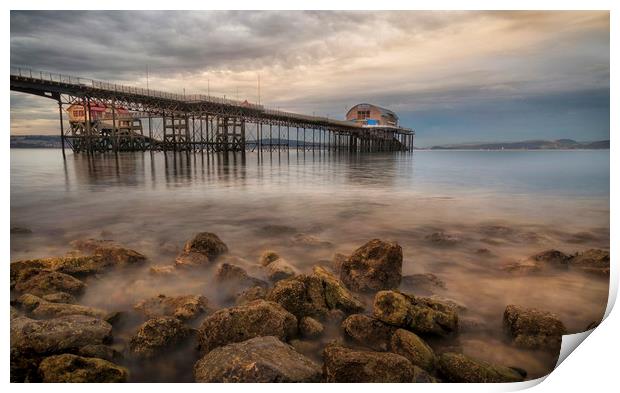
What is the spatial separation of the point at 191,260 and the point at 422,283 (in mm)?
3105

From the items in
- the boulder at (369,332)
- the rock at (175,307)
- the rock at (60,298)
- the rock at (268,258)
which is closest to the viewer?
the boulder at (369,332)

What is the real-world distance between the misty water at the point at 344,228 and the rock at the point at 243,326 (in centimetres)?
25

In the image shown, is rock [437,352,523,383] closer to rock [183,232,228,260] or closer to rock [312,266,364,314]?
rock [312,266,364,314]

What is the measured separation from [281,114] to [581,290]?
2523 cm

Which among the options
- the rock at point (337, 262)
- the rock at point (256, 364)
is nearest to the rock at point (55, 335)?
the rock at point (256, 364)

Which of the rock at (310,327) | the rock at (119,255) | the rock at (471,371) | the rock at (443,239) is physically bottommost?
the rock at (471,371)

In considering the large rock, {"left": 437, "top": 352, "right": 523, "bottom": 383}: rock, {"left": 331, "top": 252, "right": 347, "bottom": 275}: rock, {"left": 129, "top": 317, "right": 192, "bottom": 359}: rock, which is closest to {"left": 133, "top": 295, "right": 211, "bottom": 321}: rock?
{"left": 129, "top": 317, "right": 192, "bottom": 359}: rock

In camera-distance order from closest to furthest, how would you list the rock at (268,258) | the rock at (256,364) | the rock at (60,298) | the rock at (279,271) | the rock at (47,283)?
the rock at (256,364) → the rock at (60,298) → the rock at (47,283) → the rock at (279,271) → the rock at (268,258)

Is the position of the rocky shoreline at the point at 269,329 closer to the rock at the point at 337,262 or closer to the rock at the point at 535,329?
the rock at the point at 535,329

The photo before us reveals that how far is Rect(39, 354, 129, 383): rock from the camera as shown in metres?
2.82

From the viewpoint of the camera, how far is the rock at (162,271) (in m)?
4.81

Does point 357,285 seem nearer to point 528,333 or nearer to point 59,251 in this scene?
point 528,333

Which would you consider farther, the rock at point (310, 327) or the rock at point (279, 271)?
the rock at point (279, 271)
